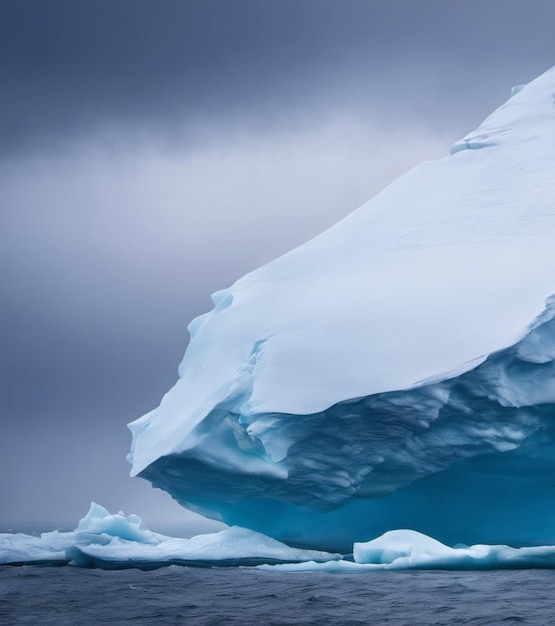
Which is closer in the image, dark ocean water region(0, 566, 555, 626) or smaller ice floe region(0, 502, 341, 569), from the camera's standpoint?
dark ocean water region(0, 566, 555, 626)

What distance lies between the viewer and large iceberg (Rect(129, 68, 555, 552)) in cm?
1069

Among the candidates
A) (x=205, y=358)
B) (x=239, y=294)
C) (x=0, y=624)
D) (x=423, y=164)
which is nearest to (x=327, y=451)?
(x=205, y=358)

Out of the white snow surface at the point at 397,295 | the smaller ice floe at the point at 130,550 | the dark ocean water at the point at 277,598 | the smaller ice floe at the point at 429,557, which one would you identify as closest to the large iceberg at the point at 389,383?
the white snow surface at the point at 397,295

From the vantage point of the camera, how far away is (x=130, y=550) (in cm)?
1268

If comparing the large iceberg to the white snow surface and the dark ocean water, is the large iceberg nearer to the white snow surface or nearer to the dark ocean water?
the white snow surface

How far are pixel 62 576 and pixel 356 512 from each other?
12.7ft

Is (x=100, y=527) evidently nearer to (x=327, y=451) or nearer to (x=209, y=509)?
(x=209, y=509)

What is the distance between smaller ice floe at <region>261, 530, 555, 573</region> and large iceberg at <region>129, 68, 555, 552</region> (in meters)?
0.83

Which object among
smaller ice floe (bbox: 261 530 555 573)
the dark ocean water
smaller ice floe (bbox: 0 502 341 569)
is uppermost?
smaller ice floe (bbox: 0 502 341 569)

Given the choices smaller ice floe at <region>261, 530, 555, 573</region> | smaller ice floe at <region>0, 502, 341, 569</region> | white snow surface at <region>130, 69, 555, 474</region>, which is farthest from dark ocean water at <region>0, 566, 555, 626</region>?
white snow surface at <region>130, 69, 555, 474</region>

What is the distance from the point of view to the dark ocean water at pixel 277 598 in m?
7.40

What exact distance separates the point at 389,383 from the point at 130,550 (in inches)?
175

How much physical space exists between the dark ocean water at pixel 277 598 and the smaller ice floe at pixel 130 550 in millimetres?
1163

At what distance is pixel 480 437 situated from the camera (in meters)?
10.9
